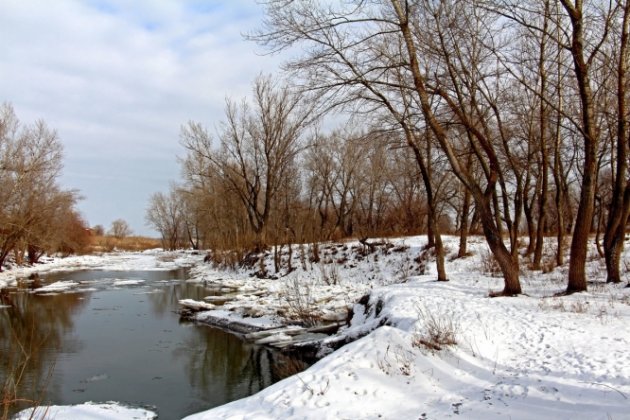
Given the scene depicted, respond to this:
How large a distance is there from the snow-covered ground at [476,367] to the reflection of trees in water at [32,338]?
330 cm

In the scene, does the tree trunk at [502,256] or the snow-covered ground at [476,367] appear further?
the tree trunk at [502,256]

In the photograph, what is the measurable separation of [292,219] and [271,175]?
→ 352 cm

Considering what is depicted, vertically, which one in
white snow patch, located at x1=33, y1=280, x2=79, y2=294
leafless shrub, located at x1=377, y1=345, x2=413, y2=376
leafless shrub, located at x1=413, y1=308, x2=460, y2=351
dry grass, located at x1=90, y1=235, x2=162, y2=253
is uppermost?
dry grass, located at x1=90, y1=235, x2=162, y2=253

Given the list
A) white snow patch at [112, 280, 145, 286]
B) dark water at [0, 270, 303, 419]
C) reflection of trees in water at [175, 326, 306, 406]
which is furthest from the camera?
white snow patch at [112, 280, 145, 286]

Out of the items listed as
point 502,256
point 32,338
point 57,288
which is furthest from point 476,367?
point 57,288

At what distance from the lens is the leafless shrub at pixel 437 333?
23.6 feet

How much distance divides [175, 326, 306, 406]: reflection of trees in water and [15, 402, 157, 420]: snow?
1.25 meters

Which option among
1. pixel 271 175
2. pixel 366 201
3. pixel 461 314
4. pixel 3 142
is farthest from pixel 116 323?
pixel 366 201

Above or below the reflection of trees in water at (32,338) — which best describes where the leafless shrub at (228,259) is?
above

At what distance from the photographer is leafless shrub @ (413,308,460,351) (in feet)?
23.6

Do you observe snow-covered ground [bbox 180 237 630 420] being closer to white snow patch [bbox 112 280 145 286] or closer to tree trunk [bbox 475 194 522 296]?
tree trunk [bbox 475 194 522 296]

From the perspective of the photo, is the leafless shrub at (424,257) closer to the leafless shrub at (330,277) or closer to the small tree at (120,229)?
the leafless shrub at (330,277)

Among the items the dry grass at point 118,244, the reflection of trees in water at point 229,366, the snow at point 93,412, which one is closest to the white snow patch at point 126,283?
the reflection of trees in water at point 229,366

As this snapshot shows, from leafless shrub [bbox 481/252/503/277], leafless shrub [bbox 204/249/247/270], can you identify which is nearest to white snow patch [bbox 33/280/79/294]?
leafless shrub [bbox 204/249/247/270]
